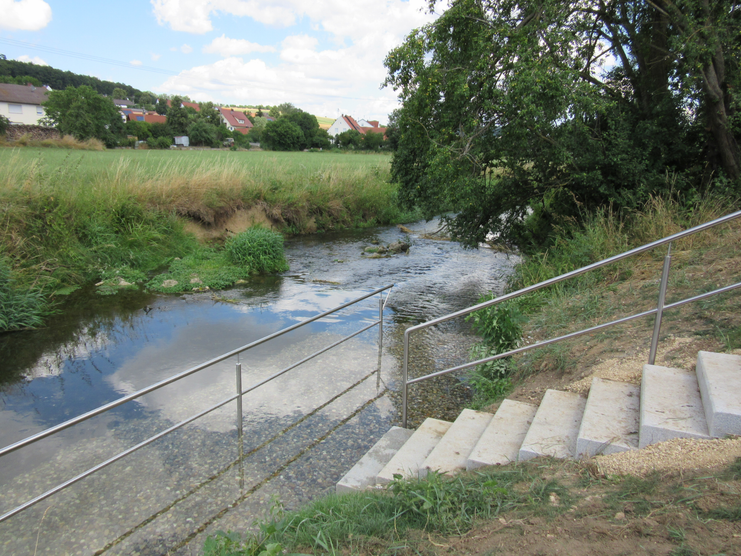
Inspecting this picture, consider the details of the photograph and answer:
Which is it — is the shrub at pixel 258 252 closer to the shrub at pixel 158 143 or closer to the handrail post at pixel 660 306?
the handrail post at pixel 660 306

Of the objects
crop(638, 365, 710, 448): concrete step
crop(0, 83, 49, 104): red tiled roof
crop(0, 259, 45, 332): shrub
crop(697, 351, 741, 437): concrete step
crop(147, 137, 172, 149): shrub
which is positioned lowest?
crop(0, 259, 45, 332): shrub

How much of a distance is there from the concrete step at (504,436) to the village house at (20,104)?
9145cm

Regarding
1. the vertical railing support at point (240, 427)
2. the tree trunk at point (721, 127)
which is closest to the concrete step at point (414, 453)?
the vertical railing support at point (240, 427)

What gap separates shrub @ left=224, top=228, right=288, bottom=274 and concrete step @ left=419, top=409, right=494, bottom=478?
966 cm

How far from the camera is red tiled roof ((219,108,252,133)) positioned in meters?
118

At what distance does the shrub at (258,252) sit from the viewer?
13133 millimetres

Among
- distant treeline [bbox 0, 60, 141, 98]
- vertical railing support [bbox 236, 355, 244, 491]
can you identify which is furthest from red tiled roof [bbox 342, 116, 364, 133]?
vertical railing support [bbox 236, 355, 244, 491]

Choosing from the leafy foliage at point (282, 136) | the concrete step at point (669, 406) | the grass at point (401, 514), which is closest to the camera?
the grass at point (401, 514)

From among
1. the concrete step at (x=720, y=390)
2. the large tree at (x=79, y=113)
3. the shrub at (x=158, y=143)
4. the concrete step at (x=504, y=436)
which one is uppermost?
the large tree at (x=79, y=113)

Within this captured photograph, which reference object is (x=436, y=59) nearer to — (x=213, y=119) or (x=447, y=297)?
(x=447, y=297)

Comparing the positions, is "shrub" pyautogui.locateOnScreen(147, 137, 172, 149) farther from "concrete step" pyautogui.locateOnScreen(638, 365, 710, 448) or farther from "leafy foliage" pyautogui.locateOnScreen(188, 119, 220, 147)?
"concrete step" pyautogui.locateOnScreen(638, 365, 710, 448)

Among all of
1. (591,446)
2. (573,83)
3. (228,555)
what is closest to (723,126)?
(573,83)

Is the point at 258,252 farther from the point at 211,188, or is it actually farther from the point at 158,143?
the point at 158,143

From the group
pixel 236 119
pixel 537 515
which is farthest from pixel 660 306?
pixel 236 119
